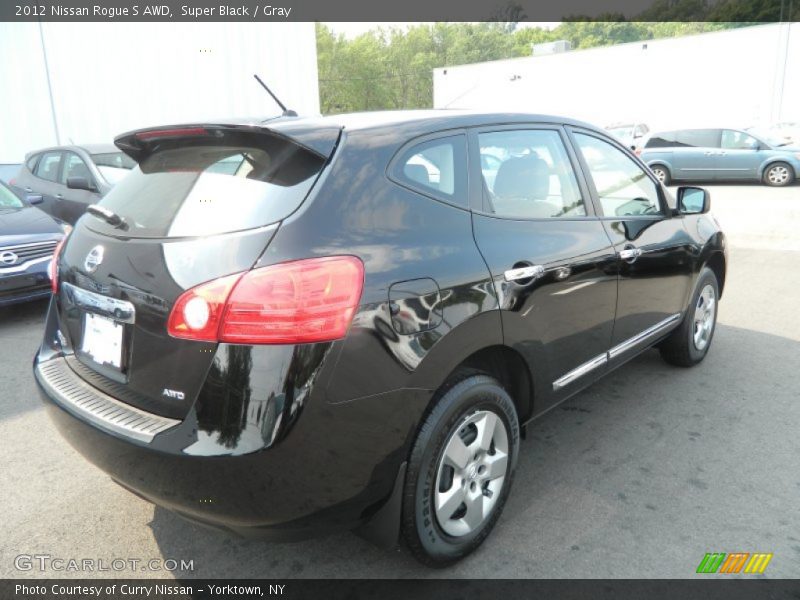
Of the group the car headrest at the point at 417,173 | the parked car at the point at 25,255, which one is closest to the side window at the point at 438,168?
the car headrest at the point at 417,173

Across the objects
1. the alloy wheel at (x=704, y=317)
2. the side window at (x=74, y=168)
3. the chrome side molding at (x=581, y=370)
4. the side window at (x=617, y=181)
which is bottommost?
the alloy wheel at (x=704, y=317)

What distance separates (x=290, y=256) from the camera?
1886 mm

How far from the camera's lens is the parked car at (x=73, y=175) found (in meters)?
8.33

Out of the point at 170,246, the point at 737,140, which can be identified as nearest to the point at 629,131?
→ the point at 737,140

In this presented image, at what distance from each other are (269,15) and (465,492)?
17612 millimetres

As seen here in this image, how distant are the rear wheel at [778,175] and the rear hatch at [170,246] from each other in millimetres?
18338

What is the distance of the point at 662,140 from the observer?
60.2ft

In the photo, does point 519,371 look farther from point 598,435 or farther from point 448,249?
point 598,435

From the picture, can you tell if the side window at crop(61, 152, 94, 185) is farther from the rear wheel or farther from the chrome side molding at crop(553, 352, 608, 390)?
the rear wheel

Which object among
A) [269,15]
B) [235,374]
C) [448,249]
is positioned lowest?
[235,374]

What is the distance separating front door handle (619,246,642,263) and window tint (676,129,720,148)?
1681 cm

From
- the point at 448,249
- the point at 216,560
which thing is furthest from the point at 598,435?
the point at 216,560

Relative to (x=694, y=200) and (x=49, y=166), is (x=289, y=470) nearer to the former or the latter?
(x=694, y=200)

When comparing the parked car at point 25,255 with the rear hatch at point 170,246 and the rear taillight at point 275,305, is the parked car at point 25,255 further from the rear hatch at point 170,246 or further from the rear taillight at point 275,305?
the rear taillight at point 275,305
